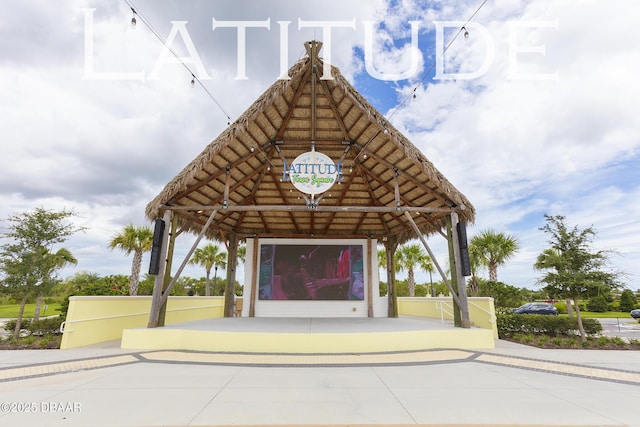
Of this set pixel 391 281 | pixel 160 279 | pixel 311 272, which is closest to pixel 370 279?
pixel 391 281

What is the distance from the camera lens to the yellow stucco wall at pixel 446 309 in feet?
28.2

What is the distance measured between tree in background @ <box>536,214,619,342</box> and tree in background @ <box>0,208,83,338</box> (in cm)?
1593

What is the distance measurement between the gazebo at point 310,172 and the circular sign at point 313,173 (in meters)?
0.03

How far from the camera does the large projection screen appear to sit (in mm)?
11773

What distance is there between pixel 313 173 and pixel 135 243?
513 inches

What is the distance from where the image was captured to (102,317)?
7.24 m

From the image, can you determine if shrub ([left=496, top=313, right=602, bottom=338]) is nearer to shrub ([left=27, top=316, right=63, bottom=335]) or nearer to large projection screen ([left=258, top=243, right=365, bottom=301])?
large projection screen ([left=258, top=243, right=365, bottom=301])

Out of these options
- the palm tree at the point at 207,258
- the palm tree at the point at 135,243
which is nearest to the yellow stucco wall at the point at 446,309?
the palm tree at the point at 135,243

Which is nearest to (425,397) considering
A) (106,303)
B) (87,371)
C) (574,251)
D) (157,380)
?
(157,380)

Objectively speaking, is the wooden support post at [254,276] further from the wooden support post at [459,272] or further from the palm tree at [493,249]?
the palm tree at [493,249]

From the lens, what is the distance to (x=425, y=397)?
10.9 feet

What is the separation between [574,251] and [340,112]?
8823 mm

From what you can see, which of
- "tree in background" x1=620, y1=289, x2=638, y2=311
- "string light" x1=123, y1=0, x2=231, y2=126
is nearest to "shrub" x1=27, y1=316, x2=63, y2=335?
"string light" x1=123, y1=0, x2=231, y2=126

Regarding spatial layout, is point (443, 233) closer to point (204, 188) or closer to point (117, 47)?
point (204, 188)
